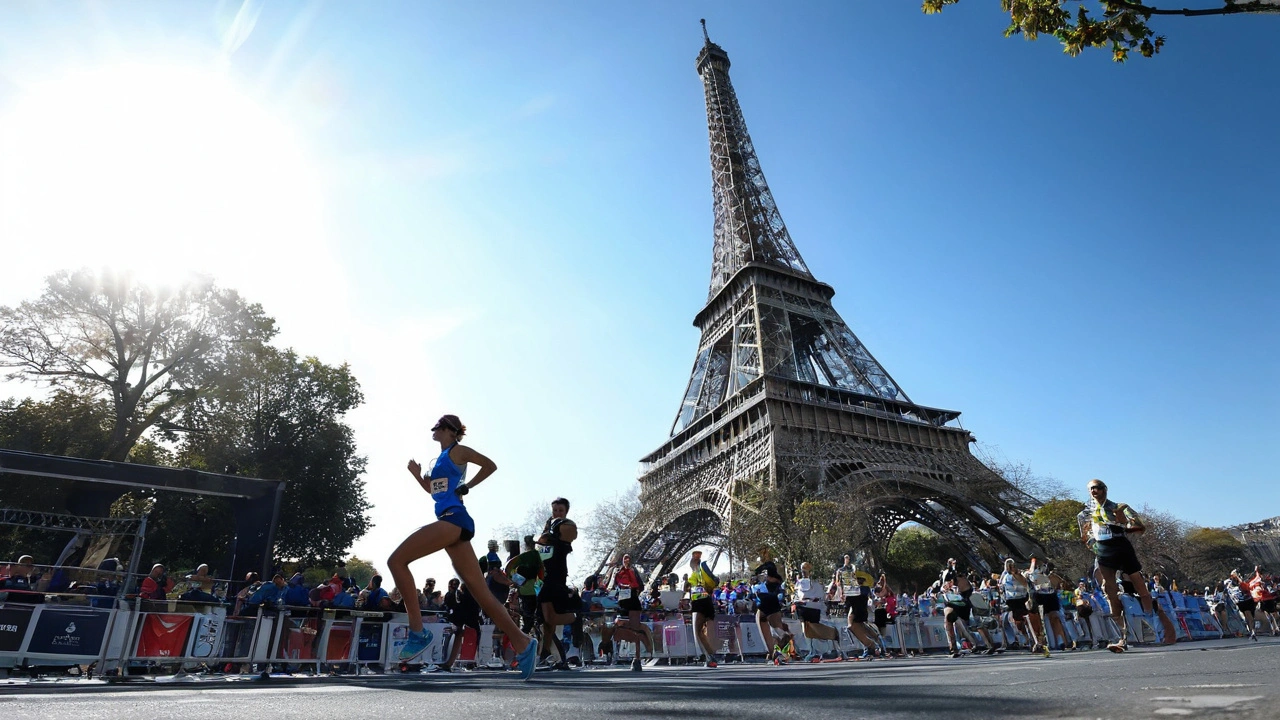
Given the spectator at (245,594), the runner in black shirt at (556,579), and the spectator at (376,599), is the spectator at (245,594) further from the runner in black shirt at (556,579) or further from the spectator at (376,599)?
the runner in black shirt at (556,579)

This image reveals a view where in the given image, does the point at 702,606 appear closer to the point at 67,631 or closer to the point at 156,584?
the point at 67,631

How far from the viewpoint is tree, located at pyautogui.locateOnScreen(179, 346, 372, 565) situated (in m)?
28.5

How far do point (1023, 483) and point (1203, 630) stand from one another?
73.3ft

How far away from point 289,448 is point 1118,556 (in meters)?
30.3

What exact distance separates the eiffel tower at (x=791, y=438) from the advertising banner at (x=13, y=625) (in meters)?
23.5

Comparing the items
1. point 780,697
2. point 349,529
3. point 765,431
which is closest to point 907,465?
point 765,431

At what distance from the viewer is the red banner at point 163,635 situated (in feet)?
24.8

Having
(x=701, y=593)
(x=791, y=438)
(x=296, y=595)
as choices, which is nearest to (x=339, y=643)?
(x=296, y=595)

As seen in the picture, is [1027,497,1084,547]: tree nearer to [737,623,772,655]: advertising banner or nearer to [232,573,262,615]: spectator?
[737,623,772,655]: advertising banner

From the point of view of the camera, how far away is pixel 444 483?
424 centimetres

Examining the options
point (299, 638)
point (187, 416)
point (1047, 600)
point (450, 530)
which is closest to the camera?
point (450, 530)

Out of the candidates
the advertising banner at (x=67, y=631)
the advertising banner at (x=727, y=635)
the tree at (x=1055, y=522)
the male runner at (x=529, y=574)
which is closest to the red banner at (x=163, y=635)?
the advertising banner at (x=67, y=631)

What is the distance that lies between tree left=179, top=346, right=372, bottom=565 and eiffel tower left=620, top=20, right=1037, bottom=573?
47.1 feet

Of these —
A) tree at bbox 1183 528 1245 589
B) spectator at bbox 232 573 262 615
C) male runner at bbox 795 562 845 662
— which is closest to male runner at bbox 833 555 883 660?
male runner at bbox 795 562 845 662
